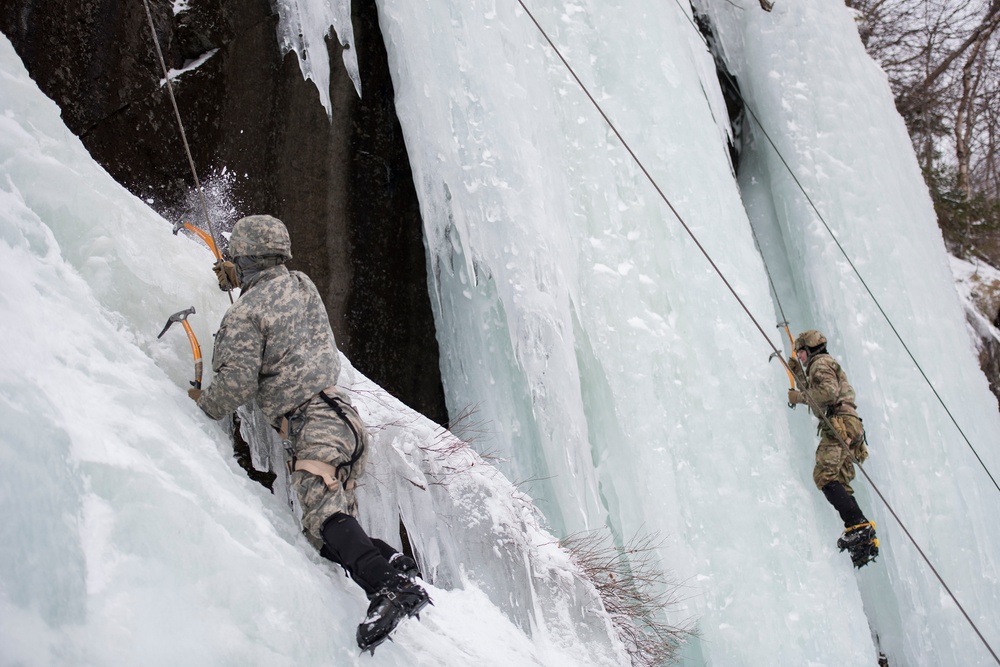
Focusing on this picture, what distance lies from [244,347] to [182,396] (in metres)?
0.31

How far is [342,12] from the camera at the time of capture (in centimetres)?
485

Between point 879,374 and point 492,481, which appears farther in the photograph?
point 879,374

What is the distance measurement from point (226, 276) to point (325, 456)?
87cm

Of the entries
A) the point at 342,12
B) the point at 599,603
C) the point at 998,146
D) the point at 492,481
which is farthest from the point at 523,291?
the point at 998,146

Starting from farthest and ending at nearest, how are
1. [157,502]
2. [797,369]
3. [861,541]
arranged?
1. [797,369]
2. [861,541]
3. [157,502]

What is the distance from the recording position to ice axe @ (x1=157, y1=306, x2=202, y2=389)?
2492 mm

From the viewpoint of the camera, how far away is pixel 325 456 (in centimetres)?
232

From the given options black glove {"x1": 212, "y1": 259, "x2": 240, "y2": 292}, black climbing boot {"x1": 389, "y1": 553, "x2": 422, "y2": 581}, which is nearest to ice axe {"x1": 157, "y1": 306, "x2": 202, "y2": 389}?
black glove {"x1": 212, "y1": 259, "x2": 240, "y2": 292}

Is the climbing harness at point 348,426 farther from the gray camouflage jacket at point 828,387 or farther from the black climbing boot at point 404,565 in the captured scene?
the gray camouflage jacket at point 828,387

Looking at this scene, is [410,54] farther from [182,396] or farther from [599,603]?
[599,603]

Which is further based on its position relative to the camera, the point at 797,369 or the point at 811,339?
the point at 797,369

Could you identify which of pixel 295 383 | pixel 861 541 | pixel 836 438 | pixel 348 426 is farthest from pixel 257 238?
pixel 861 541

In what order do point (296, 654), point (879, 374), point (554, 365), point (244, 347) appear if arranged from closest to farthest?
point (296, 654) → point (244, 347) → point (554, 365) → point (879, 374)

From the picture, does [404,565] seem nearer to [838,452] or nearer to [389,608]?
[389,608]
